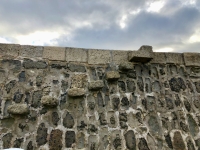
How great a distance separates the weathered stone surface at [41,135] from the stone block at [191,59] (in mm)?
2800

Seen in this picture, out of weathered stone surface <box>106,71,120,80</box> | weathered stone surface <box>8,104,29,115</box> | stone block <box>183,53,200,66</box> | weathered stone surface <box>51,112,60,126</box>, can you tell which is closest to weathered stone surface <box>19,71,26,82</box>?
weathered stone surface <box>8,104,29,115</box>

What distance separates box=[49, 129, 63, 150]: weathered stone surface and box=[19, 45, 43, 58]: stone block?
127 centimetres

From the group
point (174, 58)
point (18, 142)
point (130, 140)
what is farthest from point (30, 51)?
point (174, 58)

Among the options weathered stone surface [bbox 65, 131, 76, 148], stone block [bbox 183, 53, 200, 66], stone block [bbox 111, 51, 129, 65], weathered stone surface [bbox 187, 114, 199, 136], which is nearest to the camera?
weathered stone surface [bbox 65, 131, 76, 148]

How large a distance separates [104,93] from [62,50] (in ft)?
3.31

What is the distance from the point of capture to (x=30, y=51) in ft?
10.9

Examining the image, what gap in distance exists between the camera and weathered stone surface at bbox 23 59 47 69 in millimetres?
3230

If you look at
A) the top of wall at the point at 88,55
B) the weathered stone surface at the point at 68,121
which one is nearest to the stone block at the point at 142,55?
the top of wall at the point at 88,55

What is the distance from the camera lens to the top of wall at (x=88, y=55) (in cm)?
328

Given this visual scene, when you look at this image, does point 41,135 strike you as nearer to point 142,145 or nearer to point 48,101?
point 48,101

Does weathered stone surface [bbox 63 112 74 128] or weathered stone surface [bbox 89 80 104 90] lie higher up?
weathered stone surface [bbox 89 80 104 90]

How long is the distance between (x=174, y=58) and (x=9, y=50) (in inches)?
115

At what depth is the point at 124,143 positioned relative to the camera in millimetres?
2998

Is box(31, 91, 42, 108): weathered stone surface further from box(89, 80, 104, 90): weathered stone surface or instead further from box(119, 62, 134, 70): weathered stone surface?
box(119, 62, 134, 70): weathered stone surface
